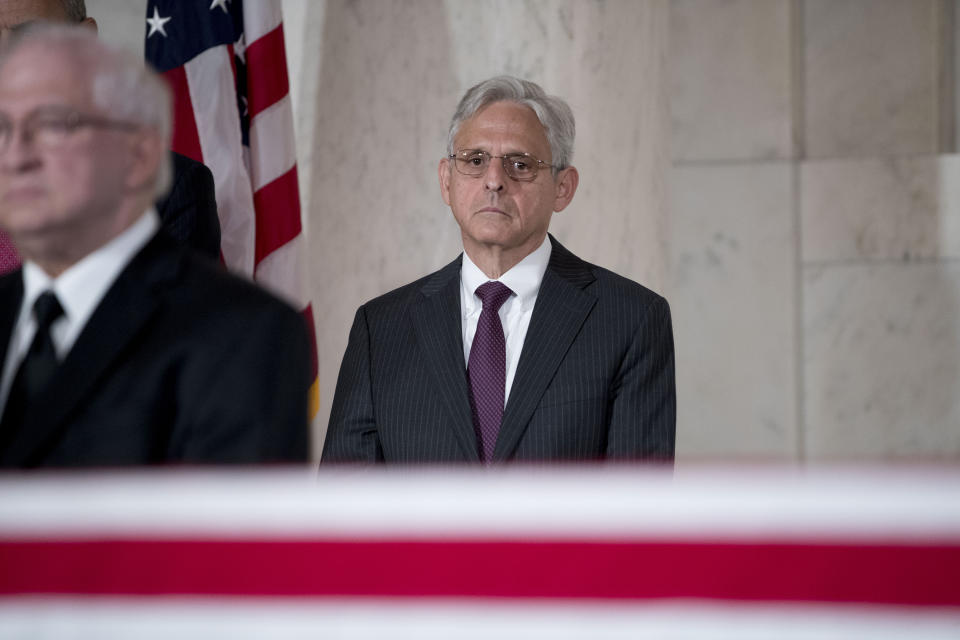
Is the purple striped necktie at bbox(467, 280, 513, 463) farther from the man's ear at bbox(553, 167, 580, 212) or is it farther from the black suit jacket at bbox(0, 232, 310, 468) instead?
the black suit jacket at bbox(0, 232, 310, 468)

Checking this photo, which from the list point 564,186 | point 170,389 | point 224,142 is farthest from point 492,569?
point 224,142

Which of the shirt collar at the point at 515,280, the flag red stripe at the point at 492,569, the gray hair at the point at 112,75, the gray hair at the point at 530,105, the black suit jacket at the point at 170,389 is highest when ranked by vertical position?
the gray hair at the point at 530,105

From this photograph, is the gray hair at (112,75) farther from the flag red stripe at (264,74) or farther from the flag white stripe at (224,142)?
the flag red stripe at (264,74)

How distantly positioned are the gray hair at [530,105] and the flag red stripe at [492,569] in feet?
4.17

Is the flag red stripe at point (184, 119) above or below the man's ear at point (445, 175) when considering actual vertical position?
above

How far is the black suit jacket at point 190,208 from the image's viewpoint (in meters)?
1.76

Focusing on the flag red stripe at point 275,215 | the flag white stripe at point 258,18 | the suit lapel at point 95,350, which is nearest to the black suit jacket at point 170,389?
the suit lapel at point 95,350

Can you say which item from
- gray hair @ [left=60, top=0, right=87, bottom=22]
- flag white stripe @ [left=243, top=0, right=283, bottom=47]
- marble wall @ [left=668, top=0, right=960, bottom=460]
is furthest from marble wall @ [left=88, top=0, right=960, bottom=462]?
gray hair @ [left=60, top=0, right=87, bottom=22]

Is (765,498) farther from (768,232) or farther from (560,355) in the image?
(768,232)

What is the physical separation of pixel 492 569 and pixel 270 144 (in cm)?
184

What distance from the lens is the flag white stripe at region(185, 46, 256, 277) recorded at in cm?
255

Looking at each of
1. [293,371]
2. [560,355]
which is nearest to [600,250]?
[560,355]

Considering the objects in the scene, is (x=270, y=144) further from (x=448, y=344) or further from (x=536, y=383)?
(x=536, y=383)

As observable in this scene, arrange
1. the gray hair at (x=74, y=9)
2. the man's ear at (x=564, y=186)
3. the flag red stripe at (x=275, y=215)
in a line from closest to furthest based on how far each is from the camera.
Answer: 1. the gray hair at (x=74, y=9)
2. the man's ear at (x=564, y=186)
3. the flag red stripe at (x=275, y=215)
